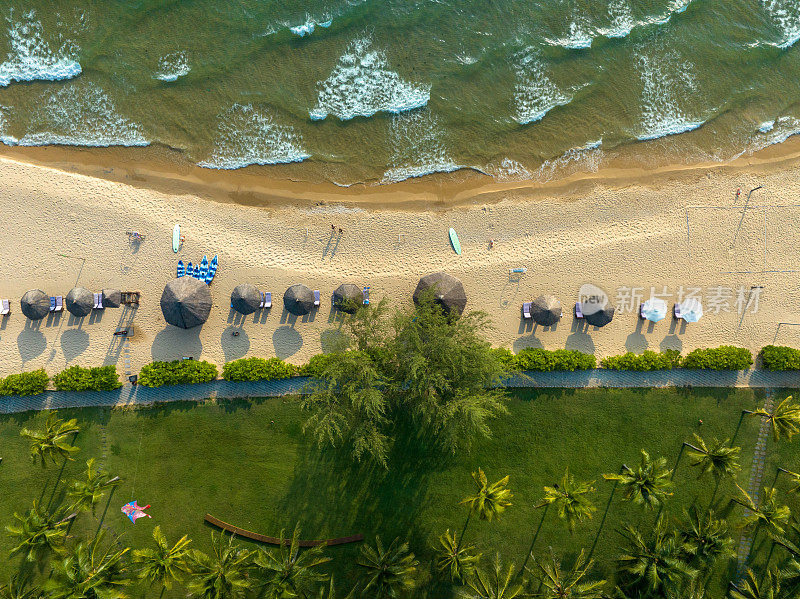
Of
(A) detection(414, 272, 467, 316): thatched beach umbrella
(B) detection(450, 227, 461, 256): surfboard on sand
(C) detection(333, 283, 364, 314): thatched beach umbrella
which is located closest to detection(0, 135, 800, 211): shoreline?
(B) detection(450, 227, 461, 256): surfboard on sand

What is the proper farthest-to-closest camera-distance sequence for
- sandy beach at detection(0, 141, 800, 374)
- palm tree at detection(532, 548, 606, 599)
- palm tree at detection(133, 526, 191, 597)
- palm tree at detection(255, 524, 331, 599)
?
sandy beach at detection(0, 141, 800, 374) < palm tree at detection(532, 548, 606, 599) < palm tree at detection(133, 526, 191, 597) < palm tree at detection(255, 524, 331, 599)

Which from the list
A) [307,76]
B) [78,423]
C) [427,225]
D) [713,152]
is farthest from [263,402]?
[713,152]

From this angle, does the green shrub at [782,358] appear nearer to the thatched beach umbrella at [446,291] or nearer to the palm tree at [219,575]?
the thatched beach umbrella at [446,291]

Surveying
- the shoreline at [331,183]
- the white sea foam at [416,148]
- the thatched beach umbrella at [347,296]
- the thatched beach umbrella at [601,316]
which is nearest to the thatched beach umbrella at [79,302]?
the shoreline at [331,183]

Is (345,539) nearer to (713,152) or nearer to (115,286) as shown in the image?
(115,286)

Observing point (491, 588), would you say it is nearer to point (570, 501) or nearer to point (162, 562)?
point (570, 501)

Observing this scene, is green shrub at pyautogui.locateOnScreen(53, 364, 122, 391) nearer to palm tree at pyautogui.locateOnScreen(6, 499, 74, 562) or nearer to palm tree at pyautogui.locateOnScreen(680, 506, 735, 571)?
palm tree at pyautogui.locateOnScreen(6, 499, 74, 562)
